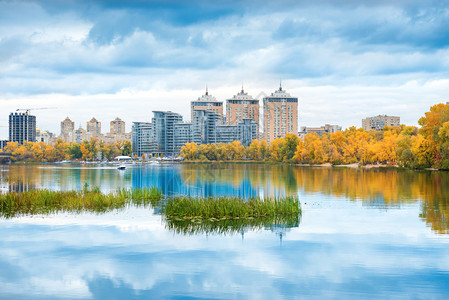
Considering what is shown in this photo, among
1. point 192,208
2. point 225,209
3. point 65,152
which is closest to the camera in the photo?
point 225,209

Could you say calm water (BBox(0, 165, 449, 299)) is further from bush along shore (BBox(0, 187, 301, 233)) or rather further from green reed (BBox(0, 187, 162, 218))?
green reed (BBox(0, 187, 162, 218))

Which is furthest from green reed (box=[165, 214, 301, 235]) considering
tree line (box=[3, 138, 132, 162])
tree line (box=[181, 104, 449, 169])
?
tree line (box=[3, 138, 132, 162])

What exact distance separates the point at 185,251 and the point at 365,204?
685 inches

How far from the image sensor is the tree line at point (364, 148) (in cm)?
7044

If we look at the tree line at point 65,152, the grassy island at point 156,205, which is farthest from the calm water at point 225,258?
the tree line at point 65,152

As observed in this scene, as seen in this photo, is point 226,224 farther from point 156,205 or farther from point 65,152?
point 65,152

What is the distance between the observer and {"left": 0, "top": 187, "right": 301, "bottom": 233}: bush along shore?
22.4 metres

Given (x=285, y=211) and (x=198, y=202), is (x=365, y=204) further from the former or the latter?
(x=198, y=202)

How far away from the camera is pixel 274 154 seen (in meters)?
142

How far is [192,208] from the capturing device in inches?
926

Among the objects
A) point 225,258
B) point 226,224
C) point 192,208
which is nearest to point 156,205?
point 192,208

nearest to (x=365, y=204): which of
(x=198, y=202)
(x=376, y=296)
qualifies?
(x=198, y=202)

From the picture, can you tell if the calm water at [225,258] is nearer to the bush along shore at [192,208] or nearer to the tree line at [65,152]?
the bush along shore at [192,208]

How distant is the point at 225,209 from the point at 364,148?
275ft
